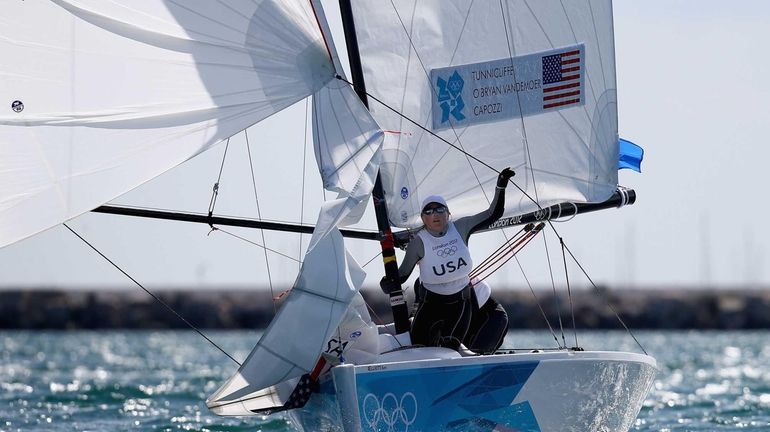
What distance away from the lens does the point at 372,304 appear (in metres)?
53.9

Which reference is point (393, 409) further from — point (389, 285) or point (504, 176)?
point (504, 176)

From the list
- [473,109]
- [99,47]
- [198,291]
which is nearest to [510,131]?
[473,109]

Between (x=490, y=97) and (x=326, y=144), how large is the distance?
1774 millimetres

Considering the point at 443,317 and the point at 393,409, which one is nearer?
the point at 393,409

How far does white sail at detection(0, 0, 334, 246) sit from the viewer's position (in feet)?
33.1

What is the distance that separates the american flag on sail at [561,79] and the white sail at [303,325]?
2873mm

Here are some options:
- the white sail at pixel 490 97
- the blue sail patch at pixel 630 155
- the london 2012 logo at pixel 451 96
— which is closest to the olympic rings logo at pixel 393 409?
the white sail at pixel 490 97

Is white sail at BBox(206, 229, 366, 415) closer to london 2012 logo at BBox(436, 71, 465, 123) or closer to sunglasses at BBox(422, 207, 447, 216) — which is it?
sunglasses at BBox(422, 207, 447, 216)

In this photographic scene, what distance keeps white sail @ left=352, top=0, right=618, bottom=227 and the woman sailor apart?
0.83 meters

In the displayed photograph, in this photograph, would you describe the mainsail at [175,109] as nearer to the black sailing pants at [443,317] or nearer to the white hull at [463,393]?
the white hull at [463,393]

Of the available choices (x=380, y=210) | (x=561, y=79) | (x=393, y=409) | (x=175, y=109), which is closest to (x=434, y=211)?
(x=380, y=210)

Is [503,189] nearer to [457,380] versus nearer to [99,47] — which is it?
[457,380]

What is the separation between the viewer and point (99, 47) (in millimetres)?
10383

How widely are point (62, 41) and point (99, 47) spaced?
0.27 m
